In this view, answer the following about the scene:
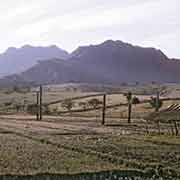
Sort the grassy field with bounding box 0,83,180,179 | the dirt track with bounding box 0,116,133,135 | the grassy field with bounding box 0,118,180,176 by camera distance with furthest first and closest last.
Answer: the dirt track with bounding box 0,116,133,135, the grassy field with bounding box 0,118,180,176, the grassy field with bounding box 0,83,180,179

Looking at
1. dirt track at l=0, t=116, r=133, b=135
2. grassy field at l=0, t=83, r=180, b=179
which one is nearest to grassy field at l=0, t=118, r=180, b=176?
grassy field at l=0, t=83, r=180, b=179

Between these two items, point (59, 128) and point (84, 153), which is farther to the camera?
point (59, 128)

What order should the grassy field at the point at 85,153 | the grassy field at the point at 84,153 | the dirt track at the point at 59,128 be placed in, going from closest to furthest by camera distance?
the grassy field at the point at 85,153
the grassy field at the point at 84,153
the dirt track at the point at 59,128

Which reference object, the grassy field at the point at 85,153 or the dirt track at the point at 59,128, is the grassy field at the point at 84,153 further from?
the dirt track at the point at 59,128

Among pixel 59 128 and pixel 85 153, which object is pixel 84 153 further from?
pixel 59 128

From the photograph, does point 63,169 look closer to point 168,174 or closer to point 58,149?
point 168,174

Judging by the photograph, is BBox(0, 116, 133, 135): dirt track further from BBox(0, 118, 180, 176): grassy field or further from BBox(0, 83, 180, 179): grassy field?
BBox(0, 118, 180, 176): grassy field

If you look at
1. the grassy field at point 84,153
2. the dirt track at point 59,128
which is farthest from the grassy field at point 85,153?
the dirt track at point 59,128

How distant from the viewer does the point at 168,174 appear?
778 inches

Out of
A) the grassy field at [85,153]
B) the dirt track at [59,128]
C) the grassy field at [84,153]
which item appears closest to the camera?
the grassy field at [85,153]

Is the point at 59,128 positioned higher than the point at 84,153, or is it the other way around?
the point at 84,153

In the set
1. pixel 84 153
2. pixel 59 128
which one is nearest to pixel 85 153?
pixel 84 153

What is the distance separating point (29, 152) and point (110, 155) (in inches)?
149

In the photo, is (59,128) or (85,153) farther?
(59,128)
